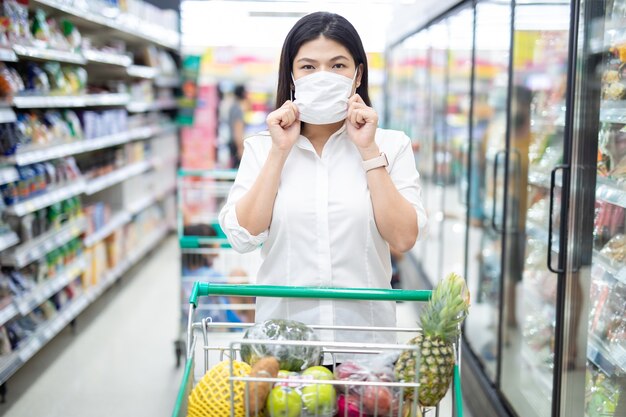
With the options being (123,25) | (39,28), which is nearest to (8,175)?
(39,28)

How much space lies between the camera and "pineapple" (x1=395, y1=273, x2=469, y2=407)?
1399 mm

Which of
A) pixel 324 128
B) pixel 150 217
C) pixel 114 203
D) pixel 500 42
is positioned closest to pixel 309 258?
pixel 324 128

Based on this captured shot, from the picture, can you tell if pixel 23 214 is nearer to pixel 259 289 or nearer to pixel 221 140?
pixel 259 289

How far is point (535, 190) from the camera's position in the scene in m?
4.11

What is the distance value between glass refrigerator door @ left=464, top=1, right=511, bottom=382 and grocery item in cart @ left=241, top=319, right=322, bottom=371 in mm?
2711

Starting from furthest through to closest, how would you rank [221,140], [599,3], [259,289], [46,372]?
[221,140], [46,372], [599,3], [259,289]

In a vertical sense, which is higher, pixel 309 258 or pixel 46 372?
pixel 309 258

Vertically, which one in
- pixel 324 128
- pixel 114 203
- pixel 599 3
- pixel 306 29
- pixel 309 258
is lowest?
pixel 114 203

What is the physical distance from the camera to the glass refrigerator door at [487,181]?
415cm

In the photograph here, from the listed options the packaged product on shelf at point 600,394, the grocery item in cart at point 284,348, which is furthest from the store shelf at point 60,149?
the packaged product on shelf at point 600,394

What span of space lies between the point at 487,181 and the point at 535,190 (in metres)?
1.30

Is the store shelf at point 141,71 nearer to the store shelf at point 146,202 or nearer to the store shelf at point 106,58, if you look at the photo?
the store shelf at point 106,58

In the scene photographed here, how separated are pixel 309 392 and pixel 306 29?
0.95 m

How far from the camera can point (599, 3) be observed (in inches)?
101
